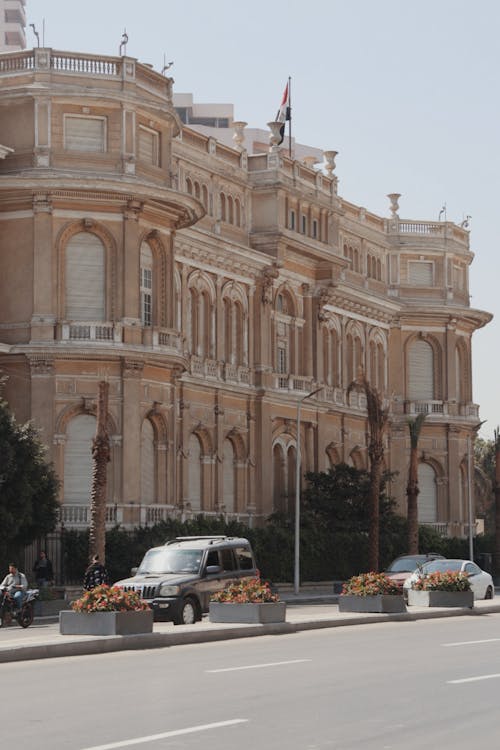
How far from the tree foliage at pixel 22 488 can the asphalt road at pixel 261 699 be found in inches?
801

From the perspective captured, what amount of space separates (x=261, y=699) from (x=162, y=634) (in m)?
10.6

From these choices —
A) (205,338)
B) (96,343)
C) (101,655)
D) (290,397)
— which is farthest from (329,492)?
(101,655)

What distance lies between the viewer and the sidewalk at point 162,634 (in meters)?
25.6

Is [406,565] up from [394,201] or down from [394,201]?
down

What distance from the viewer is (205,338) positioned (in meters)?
64.4

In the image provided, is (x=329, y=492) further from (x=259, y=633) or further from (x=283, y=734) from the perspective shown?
(x=283, y=734)

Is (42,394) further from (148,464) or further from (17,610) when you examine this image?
A: (17,610)

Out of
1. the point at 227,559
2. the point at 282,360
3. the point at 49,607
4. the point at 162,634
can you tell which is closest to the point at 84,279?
the point at 49,607

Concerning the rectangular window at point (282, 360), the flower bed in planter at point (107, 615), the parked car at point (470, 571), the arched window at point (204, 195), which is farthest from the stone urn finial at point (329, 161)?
the flower bed in planter at point (107, 615)

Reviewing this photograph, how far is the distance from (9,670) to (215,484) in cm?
4103

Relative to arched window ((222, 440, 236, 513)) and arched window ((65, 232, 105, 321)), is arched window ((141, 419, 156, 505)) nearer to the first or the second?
arched window ((65, 232, 105, 321))

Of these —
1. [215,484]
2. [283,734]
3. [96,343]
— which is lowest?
[283,734]

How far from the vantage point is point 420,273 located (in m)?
86.6

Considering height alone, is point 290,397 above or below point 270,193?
below
